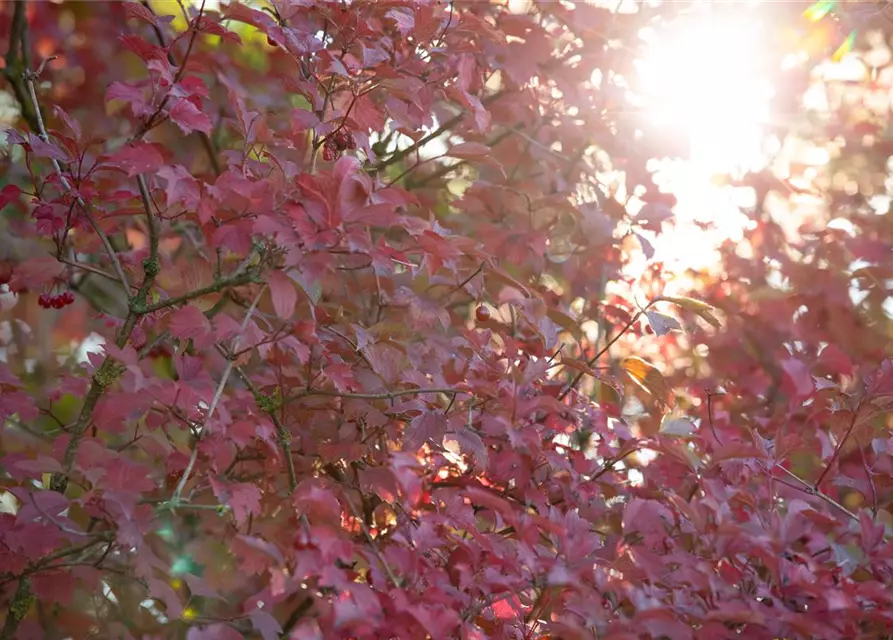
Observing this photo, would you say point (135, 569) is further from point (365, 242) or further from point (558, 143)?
point (558, 143)

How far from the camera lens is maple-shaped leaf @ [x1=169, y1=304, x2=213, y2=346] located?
1480mm

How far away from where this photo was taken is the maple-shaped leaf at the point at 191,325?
1.48 meters

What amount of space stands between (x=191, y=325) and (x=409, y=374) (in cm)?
43

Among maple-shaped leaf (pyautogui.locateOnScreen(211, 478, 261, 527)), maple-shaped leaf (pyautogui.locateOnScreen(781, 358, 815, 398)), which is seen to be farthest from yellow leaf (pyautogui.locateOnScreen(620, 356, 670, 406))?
maple-shaped leaf (pyautogui.locateOnScreen(211, 478, 261, 527))

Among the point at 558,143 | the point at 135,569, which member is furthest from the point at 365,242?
the point at 558,143

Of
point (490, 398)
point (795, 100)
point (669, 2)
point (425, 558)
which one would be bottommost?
point (425, 558)

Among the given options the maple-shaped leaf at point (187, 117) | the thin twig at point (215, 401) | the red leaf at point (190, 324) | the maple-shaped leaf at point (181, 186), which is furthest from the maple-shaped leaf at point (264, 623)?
the maple-shaped leaf at point (187, 117)

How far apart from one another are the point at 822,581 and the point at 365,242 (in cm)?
84

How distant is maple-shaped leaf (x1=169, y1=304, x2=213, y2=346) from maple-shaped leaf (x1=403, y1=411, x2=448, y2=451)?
1.27 ft

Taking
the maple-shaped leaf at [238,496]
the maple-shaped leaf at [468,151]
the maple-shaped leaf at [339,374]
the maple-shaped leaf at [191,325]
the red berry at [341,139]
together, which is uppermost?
the maple-shaped leaf at [468,151]

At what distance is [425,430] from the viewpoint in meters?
1.60

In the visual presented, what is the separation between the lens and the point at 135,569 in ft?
4.90

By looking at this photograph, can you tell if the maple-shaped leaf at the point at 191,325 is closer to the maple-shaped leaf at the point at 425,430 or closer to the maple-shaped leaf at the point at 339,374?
the maple-shaped leaf at the point at 339,374

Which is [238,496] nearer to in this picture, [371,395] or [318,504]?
[318,504]
